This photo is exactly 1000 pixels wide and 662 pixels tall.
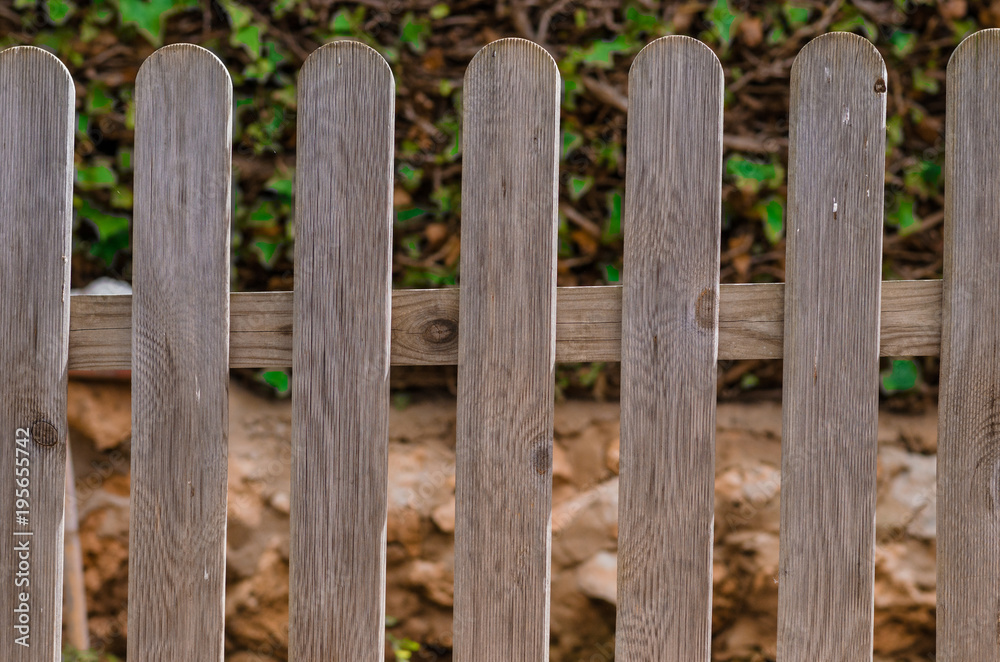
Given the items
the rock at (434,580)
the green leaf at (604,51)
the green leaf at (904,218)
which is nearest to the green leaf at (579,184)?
the green leaf at (604,51)

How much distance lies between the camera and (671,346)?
3.69ft

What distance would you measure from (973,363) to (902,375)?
108cm

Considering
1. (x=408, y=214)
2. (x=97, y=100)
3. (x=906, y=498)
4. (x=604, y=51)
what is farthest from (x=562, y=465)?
(x=97, y=100)

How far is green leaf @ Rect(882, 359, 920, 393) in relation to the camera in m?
2.11

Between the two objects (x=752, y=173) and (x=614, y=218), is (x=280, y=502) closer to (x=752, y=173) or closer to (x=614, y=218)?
(x=614, y=218)

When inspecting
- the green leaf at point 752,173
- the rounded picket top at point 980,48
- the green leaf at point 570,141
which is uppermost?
the green leaf at point 570,141

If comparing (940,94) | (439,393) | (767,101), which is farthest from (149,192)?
(940,94)

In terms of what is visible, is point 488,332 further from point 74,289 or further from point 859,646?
point 74,289

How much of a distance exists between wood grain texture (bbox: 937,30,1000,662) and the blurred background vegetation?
965mm

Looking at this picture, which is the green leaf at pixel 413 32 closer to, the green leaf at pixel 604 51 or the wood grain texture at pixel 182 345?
the green leaf at pixel 604 51

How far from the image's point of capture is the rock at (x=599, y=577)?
2078mm

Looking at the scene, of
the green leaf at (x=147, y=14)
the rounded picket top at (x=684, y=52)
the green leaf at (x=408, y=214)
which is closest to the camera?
the rounded picket top at (x=684, y=52)

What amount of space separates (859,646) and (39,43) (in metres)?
2.53

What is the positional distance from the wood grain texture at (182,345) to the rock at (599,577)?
1.20 metres
